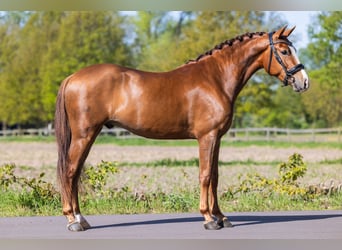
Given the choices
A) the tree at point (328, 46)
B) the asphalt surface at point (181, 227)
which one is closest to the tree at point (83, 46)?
the tree at point (328, 46)

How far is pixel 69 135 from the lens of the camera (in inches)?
278

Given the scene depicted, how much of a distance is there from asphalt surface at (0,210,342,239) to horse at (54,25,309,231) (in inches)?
9.9

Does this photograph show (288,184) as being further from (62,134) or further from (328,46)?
(328,46)

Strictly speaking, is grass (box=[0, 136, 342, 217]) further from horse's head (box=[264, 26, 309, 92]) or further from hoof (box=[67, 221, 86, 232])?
horse's head (box=[264, 26, 309, 92])

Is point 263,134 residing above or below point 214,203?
below

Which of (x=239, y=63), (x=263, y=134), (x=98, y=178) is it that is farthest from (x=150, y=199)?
(x=263, y=134)

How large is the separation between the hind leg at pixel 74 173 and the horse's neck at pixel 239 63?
1.52 meters

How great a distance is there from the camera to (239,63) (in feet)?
23.5

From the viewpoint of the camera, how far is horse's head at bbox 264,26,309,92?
6961 mm

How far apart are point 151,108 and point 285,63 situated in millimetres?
1553

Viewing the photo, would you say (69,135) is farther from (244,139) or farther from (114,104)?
(244,139)

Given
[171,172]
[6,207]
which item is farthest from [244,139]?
[6,207]

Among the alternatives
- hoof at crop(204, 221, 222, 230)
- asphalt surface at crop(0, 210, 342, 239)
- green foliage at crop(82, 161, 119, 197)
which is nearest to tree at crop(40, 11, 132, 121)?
green foliage at crop(82, 161, 119, 197)

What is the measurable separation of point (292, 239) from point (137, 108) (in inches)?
83.3
